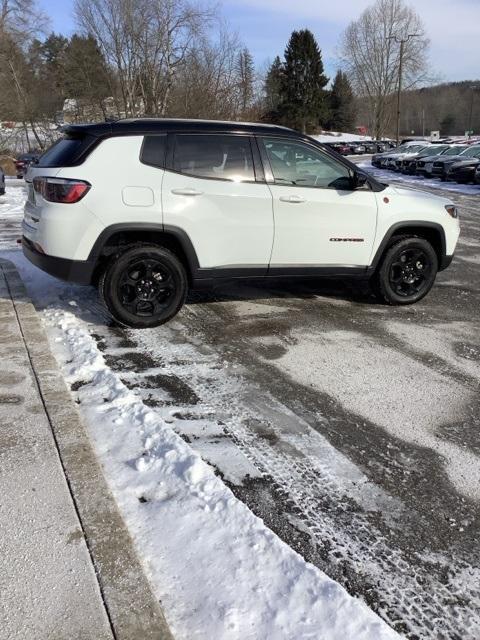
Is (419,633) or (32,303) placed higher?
(32,303)

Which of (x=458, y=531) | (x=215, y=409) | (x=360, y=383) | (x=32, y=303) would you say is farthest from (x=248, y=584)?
(x=32, y=303)

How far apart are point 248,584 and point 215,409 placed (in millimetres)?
1596

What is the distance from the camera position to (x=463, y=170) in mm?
23656

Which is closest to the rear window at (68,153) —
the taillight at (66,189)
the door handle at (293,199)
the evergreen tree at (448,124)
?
the taillight at (66,189)

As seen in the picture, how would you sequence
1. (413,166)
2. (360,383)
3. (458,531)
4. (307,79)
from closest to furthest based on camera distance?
1. (458,531)
2. (360,383)
3. (413,166)
4. (307,79)

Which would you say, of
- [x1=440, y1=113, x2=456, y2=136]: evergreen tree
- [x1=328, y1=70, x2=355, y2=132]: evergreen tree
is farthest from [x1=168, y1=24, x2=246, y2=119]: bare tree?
[x1=440, y1=113, x2=456, y2=136]: evergreen tree

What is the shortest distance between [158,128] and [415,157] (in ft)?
91.2

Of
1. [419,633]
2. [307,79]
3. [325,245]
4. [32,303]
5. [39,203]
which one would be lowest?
[419,633]

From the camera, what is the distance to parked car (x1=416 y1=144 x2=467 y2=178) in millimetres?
27458

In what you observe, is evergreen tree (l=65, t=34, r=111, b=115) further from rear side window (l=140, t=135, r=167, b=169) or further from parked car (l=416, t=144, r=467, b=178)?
rear side window (l=140, t=135, r=167, b=169)

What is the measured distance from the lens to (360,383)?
166 inches

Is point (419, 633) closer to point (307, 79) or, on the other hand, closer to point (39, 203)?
point (39, 203)

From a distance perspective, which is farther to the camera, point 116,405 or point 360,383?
point 360,383

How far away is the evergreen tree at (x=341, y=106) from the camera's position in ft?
283
